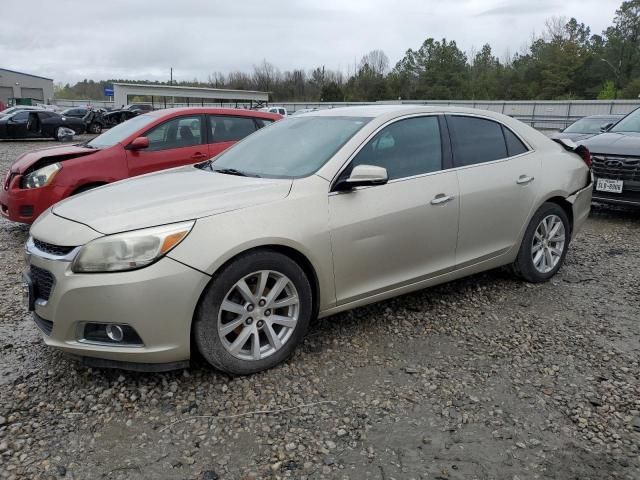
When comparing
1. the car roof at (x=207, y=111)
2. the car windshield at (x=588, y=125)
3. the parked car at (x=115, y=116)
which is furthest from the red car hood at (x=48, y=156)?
the parked car at (x=115, y=116)

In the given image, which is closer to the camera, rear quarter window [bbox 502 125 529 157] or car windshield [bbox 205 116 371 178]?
car windshield [bbox 205 116 371 178]

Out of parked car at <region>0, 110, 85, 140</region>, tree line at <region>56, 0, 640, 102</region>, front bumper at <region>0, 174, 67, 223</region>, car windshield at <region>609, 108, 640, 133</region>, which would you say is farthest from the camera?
tree line at <region>56, 0, 640, 102</region>

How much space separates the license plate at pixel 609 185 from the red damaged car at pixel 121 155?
15.6 ft

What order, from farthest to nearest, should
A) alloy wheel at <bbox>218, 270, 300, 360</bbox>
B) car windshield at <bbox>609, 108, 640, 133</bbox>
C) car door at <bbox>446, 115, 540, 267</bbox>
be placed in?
1. car windshield at <bbox>609, 108, 640, 133</bbox>
2. car door at <bbox>446, 115, 540, 267</bbox>
3. alloy wheel at <bbox>218, 270, 300, 360</bbox>

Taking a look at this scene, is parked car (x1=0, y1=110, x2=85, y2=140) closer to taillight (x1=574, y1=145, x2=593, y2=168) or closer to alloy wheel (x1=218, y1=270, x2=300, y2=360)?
taillight (x1=574, y1=145, x2=593, y2=168)

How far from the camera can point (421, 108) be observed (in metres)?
4.07

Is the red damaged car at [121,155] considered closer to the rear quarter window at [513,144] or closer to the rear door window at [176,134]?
the rear door window at [176,134]

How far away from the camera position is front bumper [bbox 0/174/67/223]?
5.90 meters

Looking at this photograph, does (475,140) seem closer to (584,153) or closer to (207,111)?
(584,153)

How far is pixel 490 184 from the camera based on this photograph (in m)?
4.12

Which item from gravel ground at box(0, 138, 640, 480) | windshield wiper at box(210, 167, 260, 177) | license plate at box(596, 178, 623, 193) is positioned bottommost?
gravel ground at box(0, 138, 640, 480)

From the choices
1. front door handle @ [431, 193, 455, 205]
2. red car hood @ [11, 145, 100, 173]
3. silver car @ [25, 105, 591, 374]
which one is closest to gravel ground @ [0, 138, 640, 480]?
silver car @ [25, 105, 591, 374]

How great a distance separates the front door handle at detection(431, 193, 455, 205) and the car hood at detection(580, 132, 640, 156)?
175 inches

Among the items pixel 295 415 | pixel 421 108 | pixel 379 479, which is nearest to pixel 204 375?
pixel 295 415
